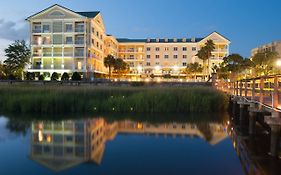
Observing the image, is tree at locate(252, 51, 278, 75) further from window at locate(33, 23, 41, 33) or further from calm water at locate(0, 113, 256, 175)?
window at locate(33, 23, 41, 33)

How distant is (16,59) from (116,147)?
202ft

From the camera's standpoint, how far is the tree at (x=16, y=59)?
222 ft

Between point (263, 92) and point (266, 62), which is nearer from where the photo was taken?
point (263, 92)

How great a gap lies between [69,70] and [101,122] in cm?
4786

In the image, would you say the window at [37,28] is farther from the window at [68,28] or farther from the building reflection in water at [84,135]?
the building reflection in water at [84,135]

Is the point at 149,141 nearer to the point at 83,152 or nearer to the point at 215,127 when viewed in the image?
the point at 83,152

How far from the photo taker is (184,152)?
1257cm

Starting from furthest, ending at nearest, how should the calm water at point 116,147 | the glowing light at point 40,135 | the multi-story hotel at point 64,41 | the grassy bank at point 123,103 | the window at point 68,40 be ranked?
the window at point 68,40, the multi-story hotel at point 64,41, the grassy bank at point 123,103, the glowing light at point 40,135, the calm water at point 116,147

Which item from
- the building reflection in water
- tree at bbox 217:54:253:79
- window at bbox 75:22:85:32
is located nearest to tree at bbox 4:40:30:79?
window at bbox 75:22:85:32

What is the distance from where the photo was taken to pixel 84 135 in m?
15.7

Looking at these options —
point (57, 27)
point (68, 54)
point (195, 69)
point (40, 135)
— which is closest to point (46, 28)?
point (57, 27)

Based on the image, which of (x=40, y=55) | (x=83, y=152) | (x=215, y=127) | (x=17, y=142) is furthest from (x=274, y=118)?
(x=40, y=55)

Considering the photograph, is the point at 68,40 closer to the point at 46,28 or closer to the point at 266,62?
the point at 46,28

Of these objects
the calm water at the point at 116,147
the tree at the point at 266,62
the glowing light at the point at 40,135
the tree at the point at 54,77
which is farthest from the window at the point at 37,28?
the glowing light at the point at 40,135
